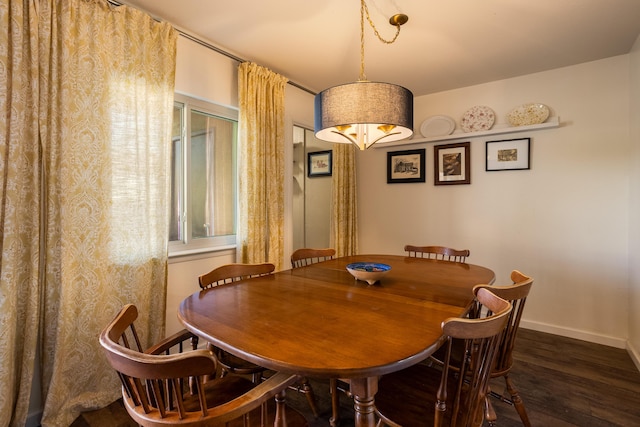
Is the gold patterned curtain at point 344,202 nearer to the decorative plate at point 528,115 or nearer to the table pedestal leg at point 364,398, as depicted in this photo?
the decorative plate at point 528,115

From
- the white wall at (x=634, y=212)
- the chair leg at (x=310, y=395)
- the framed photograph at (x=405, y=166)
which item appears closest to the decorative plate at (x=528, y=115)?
the white wall at (x=634, y=212)

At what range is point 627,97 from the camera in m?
2.58

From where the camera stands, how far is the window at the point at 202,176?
238 cm

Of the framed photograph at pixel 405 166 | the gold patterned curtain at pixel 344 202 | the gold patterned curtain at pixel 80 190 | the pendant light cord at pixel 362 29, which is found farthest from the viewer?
the gold patterned curtain at pixel 344 202

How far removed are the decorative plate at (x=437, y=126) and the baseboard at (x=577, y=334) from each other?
6.93 ft

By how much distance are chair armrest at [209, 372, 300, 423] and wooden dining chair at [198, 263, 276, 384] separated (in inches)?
15.0

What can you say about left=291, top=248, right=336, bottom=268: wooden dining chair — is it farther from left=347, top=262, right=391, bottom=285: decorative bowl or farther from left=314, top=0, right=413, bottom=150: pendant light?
left=314, top=0, right=413, bottom=150: pendant light

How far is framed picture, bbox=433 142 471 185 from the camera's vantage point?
3.30m

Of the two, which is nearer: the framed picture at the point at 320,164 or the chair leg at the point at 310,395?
the chair leg at the point at 310,395

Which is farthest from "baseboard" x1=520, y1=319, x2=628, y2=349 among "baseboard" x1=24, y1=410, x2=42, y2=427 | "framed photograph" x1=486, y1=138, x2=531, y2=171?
"baseboard" x1=24, y1=410, x2=42, y2=427

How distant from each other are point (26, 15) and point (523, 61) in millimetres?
Answer: 3480

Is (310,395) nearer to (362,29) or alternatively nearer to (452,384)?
(452,384)

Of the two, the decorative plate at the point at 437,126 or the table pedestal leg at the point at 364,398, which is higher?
the decorative plate at the point at 437,126

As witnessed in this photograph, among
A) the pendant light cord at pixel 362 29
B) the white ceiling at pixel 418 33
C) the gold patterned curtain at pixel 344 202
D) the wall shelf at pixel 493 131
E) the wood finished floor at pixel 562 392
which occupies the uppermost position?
the white ceiling at pixel 418 33
